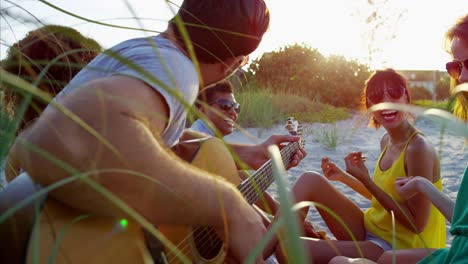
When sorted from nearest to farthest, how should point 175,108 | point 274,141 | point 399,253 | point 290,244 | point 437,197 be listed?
point 290,244
point 175,108
point 437,197
point 399,253
point 274,141

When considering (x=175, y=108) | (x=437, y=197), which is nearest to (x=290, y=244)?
(x=175, y=108)

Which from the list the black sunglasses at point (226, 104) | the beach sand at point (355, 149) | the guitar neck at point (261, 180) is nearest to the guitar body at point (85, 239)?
the guitar neck at point (261, 180)

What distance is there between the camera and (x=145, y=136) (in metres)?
→ 1.06

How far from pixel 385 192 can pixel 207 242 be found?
1.39 meters

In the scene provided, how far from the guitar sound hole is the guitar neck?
0.25 m

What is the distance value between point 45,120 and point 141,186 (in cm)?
23

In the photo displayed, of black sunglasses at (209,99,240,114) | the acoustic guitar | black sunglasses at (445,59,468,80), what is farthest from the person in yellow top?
the acoustic guitar

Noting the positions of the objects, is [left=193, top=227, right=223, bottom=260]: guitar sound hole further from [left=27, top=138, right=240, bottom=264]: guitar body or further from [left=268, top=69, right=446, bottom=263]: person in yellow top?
[left=268, top=69, right=446, bottom=263]: person in yellow top

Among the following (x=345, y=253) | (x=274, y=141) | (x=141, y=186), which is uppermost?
(x=141, y=186)

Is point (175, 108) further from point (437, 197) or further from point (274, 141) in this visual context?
point (274, 141)

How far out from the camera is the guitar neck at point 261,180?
2.12 m

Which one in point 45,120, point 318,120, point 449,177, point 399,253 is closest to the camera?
point 45,120

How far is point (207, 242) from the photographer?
6.11ft

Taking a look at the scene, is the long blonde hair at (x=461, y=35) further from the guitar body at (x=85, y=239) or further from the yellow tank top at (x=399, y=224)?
the guitar body at (x=85, y=239)
